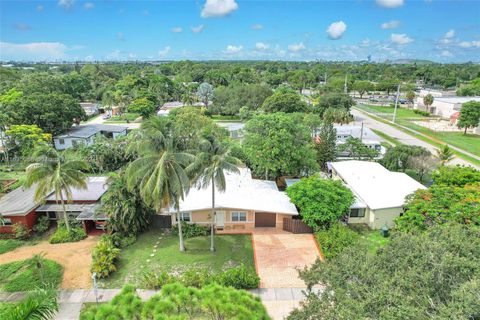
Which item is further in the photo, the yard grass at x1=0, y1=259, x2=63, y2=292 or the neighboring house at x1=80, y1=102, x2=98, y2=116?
the neighboring house at x1=80, y1=102, x2=98, y2=116

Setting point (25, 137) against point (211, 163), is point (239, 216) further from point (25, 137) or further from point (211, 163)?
point (25, 137)

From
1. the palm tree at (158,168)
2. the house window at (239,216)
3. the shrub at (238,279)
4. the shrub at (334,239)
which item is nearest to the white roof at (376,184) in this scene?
the shrub at (334,239)

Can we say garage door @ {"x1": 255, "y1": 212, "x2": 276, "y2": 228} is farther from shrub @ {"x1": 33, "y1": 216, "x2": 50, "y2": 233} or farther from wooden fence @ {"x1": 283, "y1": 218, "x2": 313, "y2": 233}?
shrub @ {"x1": 33, "y1": 216, "x2": 50, "y2": 233}

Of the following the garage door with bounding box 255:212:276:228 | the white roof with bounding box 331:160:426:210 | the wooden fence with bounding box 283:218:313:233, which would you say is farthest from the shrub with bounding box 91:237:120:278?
the white roof with bounding box 331:160:426:210

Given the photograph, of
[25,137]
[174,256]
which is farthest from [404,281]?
[25,137]

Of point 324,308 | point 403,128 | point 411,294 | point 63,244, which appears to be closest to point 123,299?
point 324,308

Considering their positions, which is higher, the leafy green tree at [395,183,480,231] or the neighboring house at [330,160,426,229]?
the leafy green tree at [395,183,480,231]

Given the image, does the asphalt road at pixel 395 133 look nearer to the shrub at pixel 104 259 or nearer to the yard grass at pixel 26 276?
the shrub at pixel 104 259
